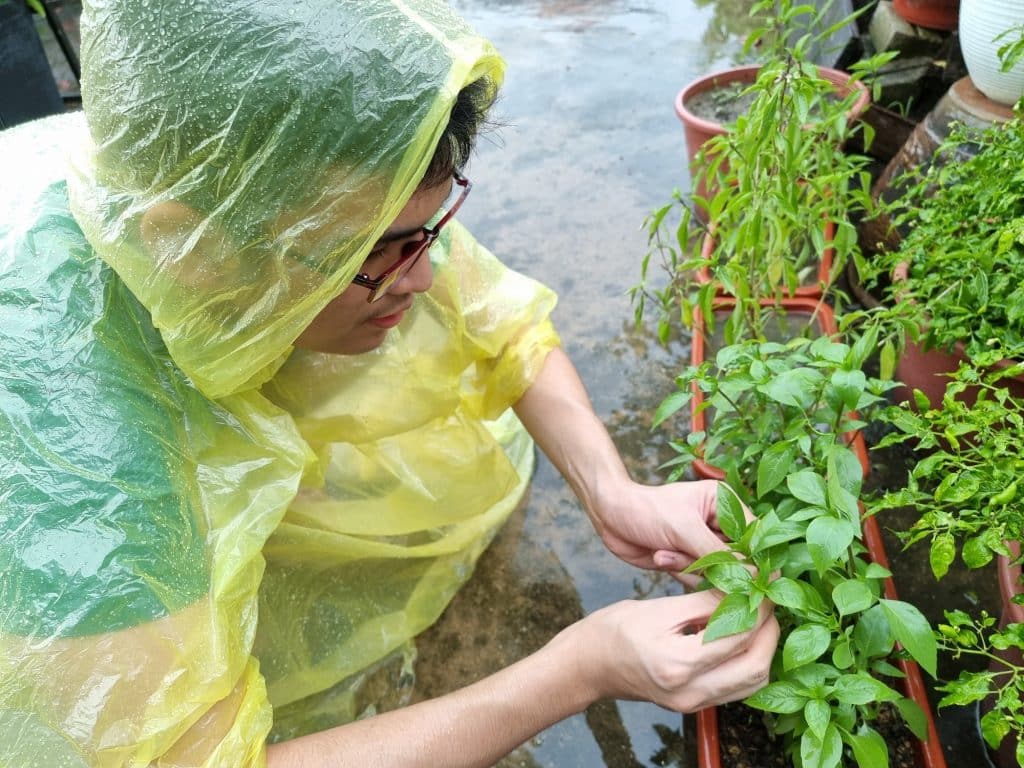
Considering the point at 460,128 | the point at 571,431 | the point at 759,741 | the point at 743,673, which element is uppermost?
the point at 460,128

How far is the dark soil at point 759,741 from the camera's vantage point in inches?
45.7

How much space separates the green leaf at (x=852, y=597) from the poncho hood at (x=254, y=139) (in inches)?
25.4

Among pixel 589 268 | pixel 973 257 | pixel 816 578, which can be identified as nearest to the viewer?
pixel 816 578

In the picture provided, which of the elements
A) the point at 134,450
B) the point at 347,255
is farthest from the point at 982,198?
the point at 134,450

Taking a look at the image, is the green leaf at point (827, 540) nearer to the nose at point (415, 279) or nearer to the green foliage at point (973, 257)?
the green foliage at point (973, 257)

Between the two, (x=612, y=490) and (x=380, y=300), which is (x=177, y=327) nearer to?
(x=380, y=300)

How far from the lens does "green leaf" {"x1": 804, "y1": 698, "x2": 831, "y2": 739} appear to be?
33.7 inches

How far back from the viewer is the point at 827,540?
2.78ft

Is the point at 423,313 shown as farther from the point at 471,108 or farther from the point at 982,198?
the point at 982,198

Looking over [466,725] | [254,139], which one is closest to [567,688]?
[466,725]

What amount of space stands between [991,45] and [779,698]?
1675 millimetres

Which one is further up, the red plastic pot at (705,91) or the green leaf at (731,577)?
the green leaf at (731,577)

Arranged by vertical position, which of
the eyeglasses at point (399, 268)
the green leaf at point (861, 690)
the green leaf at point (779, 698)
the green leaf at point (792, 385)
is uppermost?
the eyeglasses at point (399, 268)

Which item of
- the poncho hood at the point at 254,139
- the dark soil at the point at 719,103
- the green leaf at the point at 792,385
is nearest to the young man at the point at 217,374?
the poncho hood at the point at 254,139
